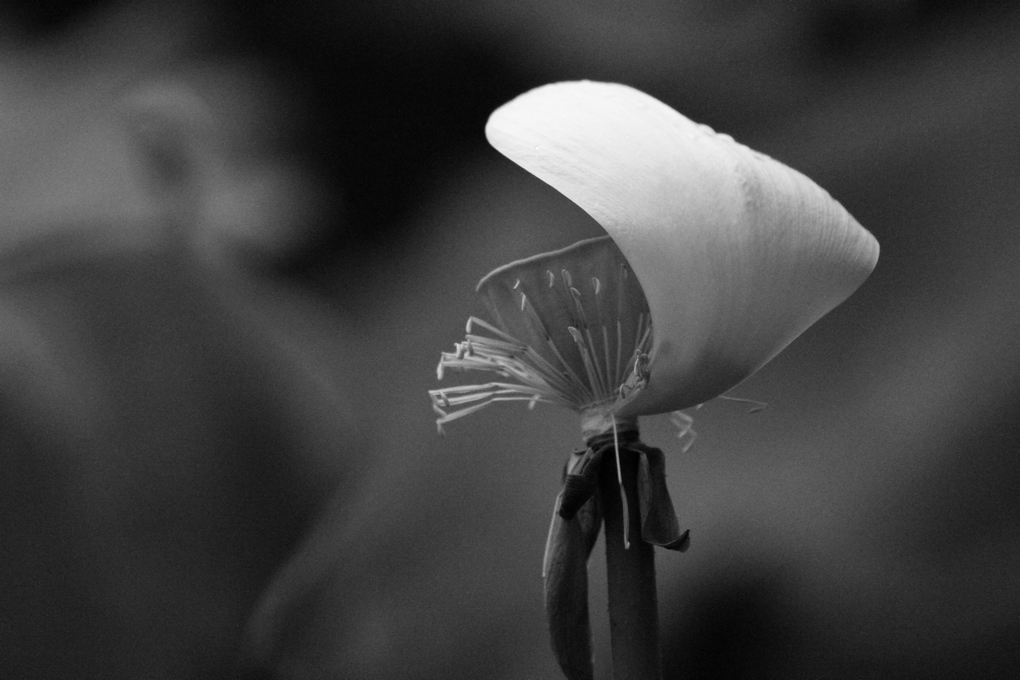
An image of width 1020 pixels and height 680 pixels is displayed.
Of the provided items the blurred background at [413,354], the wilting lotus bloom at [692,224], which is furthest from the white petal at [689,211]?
the blurred background at [413,354]

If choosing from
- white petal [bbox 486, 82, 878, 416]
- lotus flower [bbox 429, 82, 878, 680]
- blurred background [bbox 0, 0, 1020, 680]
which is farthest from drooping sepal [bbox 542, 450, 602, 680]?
blurred background [bbox 0, 0, 1020, 680]

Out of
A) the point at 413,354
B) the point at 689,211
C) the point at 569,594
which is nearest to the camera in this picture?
the point at 689,211

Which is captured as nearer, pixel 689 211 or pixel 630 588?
pixel 689 211

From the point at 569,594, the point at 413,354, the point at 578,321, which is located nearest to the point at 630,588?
the point at 569,594

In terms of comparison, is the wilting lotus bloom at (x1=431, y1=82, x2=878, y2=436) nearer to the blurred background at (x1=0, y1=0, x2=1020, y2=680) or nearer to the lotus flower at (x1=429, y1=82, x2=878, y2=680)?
the lotus flower at (x1=429, y1=82, x2=878, y2=680)

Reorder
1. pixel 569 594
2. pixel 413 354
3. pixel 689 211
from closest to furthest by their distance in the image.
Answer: pixel 689 211 < pixel 569 594 < pixel 413 354

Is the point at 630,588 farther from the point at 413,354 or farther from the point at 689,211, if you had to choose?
the point at 413,354
